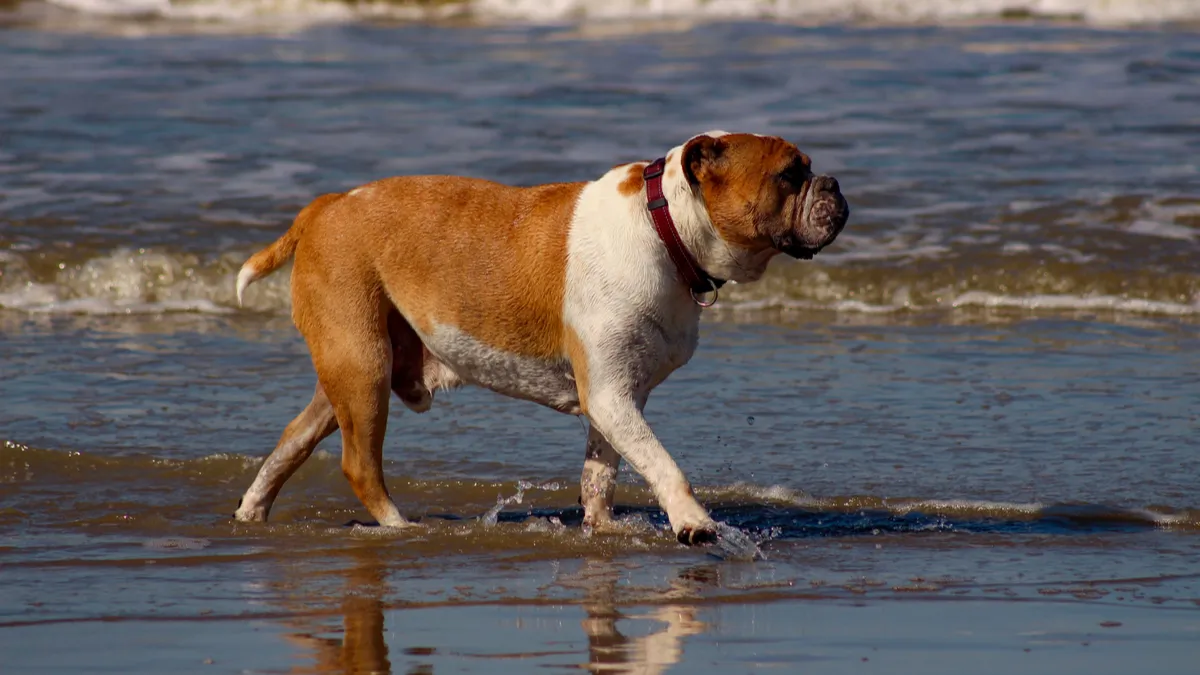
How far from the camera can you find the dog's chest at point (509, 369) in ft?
20.2

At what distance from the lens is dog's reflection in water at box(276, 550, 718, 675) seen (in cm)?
462

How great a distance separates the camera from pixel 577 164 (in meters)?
13.6

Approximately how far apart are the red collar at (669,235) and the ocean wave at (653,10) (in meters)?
17.2

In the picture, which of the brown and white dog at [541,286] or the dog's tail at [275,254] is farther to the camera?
the dog's tail at [275,254]

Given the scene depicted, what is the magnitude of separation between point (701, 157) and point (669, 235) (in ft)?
0.93

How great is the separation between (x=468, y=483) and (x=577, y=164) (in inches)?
267

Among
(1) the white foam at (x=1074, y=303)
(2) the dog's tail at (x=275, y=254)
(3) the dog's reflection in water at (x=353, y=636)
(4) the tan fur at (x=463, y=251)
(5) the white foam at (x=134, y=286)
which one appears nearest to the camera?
(3) the dog's reflection in water at (x=353, y=636)

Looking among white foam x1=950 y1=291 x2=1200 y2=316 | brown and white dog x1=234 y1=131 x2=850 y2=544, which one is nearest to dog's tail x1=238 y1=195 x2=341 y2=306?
brown and white dog x1=234 y1=131 x2=850 y2=544

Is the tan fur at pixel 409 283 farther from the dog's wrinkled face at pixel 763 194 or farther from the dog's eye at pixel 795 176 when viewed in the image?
the dog's eye at pixel 795 176

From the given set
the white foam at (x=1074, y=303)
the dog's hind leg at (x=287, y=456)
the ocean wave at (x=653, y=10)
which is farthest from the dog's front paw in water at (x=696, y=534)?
the ocean wave at (x=653, y=10)

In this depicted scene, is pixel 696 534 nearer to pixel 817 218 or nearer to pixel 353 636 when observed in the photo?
pixel 817 218

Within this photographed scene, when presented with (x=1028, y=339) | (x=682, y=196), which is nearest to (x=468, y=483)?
(x=682, y=196)

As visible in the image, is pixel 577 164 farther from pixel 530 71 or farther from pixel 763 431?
pixel 763 431

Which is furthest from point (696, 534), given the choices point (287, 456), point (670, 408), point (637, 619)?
point (670, 408)
